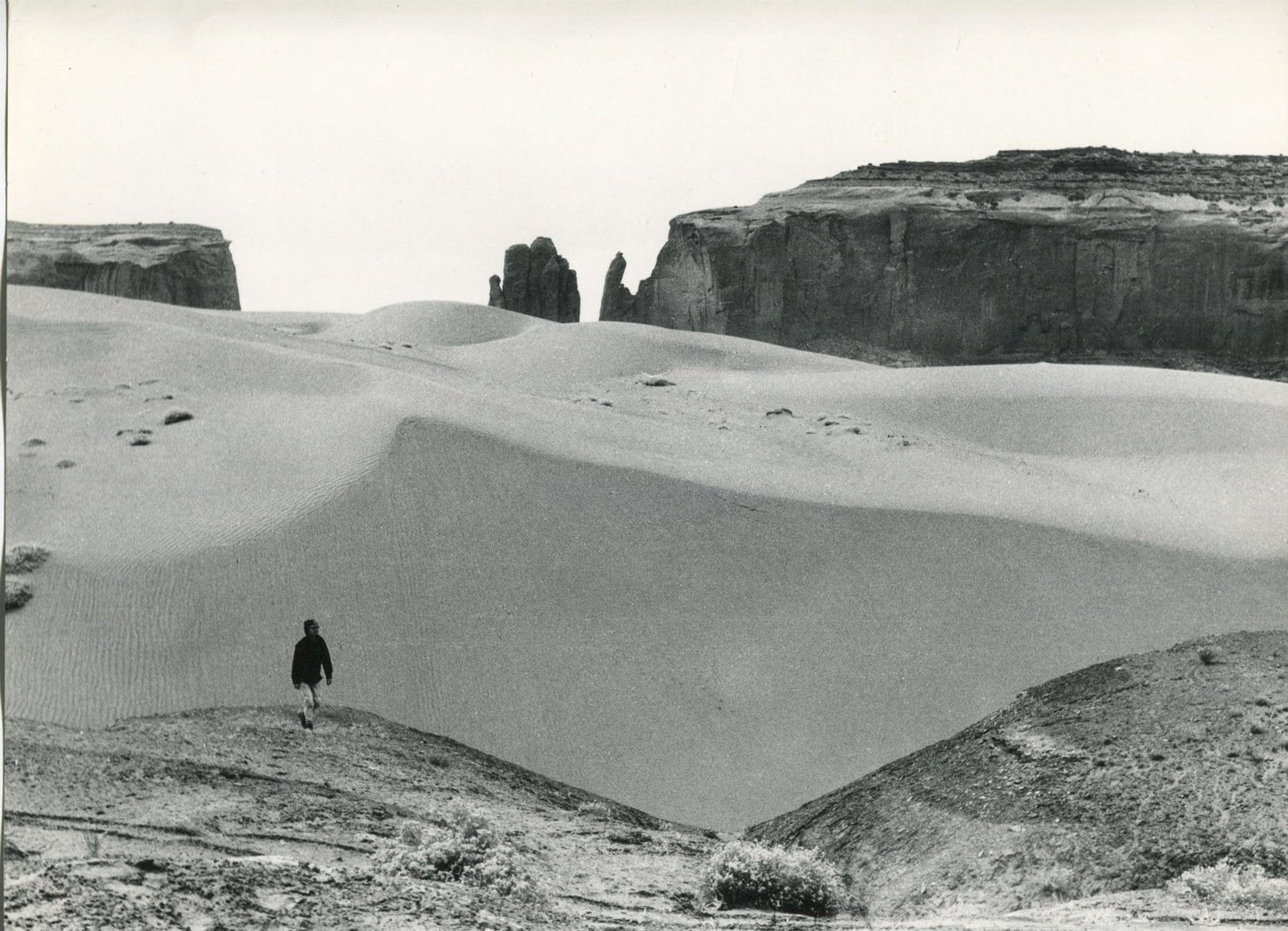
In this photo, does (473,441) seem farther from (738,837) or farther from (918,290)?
(918,290)

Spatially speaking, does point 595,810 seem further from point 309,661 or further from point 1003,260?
point 1003,260

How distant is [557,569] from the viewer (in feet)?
46.5

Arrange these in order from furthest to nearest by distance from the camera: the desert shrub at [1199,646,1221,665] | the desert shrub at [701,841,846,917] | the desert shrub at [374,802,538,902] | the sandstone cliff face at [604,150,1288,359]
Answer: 1. the sandstone cliff face at [604,150,1288,359]
2. the desert shrub at [1199,646,1221,665]
3. the desert shrub at [701,841,846,917]
4. the desert shrub at [374,802,538,902]

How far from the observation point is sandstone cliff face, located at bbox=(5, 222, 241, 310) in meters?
29.3

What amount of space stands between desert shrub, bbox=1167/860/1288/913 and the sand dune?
2.89 metres

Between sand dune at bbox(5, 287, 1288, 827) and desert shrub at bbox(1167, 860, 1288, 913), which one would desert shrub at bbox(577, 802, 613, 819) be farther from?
desert shrub at bbox(1167, 860, 1288, 913)

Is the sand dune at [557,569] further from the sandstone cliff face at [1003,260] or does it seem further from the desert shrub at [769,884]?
the sandstone cliff face at [1003,260]

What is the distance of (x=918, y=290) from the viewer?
4703 cm

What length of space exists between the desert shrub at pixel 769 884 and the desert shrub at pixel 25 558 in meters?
6.53

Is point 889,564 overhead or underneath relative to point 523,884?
overhead

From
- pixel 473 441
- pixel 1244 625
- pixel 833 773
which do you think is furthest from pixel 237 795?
pixel 1244 625

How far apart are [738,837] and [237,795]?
4065 mm

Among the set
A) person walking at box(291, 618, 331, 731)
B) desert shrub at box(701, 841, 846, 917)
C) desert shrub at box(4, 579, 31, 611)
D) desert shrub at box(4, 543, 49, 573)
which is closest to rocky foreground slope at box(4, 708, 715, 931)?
person walking at box(291, 618, 331, 731)

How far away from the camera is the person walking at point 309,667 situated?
12.1 metres
